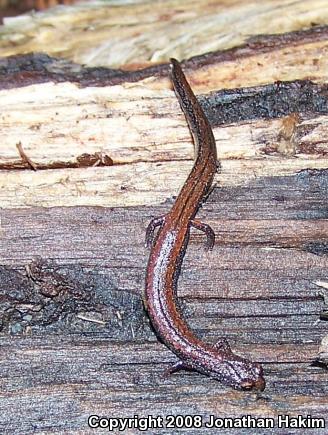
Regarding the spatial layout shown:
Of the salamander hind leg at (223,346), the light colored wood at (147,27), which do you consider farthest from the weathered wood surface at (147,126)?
the salamander hind leg at (223,346)

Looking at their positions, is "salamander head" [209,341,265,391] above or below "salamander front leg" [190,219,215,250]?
below

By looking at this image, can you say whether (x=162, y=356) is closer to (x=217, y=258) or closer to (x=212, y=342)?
(x=212, y=342)

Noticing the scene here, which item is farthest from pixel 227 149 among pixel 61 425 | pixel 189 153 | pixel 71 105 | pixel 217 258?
pixel 61 425

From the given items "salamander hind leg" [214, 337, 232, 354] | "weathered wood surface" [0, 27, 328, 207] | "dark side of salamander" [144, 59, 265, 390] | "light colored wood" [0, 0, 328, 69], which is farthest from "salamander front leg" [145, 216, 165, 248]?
"light colored wood" [0, 0, 328, 69]

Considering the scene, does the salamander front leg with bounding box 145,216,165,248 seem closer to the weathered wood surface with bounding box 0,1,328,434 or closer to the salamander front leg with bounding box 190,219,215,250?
the weathered wood surface with bounding box 0,1,328,434

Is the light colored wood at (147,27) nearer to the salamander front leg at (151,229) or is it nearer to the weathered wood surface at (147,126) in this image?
the weathered wood surface at (147,126)

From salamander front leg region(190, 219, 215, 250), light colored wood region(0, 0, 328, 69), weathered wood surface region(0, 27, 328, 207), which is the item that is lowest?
salamander front leg region(190, 219, 215, 250)

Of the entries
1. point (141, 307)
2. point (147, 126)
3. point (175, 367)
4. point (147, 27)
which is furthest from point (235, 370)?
point (147, 27)

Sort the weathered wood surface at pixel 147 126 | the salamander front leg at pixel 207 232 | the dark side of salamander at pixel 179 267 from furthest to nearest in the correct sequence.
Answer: the weathered wood surface at pixel 147 126
the salamander front leg at pixel 207 232
the dark side of salamander at pixel 179 267

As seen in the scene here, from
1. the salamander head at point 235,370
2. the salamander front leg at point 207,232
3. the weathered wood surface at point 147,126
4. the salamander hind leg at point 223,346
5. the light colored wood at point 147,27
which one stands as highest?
the light colored wood at point 147,27
